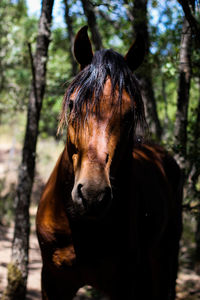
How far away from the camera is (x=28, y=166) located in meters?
4.03

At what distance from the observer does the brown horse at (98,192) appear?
1.94 meters

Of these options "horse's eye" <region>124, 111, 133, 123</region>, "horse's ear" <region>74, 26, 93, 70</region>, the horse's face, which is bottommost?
the horse's face

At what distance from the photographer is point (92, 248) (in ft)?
8.04

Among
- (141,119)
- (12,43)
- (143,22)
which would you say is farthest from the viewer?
(12,43)

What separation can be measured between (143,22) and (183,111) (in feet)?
6.60

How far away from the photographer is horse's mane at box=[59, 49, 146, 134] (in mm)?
2145

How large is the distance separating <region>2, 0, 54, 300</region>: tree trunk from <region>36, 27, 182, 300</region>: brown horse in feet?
3.87

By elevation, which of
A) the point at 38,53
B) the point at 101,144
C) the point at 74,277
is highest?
the point at 38,53

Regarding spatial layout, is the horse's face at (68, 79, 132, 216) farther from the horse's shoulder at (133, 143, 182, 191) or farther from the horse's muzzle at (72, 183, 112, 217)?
the horse's shoulder at (133, 143, 182, 191)

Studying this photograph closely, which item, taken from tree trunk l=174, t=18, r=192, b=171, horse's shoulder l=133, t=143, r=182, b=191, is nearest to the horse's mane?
horse's shoulder l=133, t=143, r=182, b=191

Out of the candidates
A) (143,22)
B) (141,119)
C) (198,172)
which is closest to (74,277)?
(141,119)

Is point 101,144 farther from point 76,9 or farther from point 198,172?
point 76,9

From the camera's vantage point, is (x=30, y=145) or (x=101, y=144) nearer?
(x=101, y=144)

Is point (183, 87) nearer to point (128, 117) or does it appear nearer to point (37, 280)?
point (128, 117)
